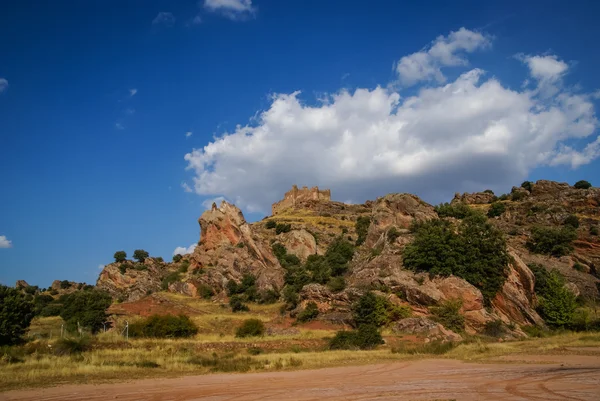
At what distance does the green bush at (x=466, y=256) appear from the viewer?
40.3 metres

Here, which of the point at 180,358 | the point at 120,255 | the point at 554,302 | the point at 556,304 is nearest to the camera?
the point at 180,358

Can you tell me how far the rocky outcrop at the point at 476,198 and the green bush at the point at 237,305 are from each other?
80571 millimetres

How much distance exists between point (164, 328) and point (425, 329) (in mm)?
21275

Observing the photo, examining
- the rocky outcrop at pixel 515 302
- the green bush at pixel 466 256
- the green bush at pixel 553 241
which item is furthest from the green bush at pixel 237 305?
the green bush at pixel 553 241

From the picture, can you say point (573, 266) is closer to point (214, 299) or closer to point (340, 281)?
point (340, 281)

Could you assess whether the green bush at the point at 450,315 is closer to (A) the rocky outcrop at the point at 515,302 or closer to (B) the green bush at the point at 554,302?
(A) the rocky outcrop at the point at 515,302

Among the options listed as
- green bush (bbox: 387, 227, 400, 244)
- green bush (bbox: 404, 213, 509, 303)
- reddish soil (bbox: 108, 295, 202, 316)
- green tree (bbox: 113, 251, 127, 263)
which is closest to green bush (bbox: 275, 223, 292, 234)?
green tree (bbox: 113, 251, 127, 263)

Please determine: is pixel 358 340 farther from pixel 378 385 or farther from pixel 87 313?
pixel 87 313

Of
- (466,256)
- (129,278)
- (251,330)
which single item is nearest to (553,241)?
(466,256)

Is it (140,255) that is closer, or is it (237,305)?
(237,305)

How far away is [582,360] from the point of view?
19344mm

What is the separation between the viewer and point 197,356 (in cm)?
2414

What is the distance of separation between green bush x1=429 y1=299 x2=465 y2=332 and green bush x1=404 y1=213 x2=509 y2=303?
4184 mm

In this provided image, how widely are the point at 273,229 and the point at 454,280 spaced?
6640 centimetres
